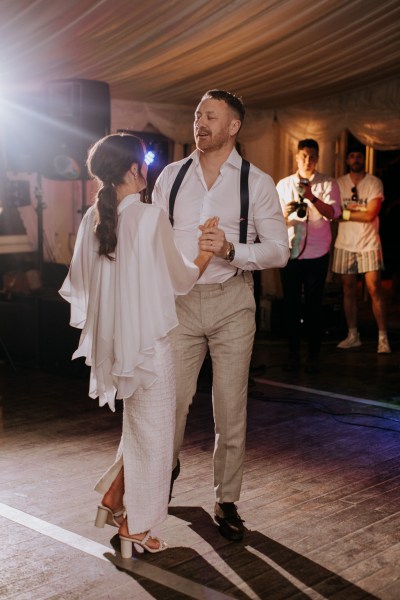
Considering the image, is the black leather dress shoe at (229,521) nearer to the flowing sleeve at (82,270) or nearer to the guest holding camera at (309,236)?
the flowing sleeve at (82,270)

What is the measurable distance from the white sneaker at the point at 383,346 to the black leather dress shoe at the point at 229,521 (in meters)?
4.35

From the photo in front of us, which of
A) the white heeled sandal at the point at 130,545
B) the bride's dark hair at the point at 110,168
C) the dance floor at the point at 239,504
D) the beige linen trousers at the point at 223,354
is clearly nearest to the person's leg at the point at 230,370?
the beige linen trousers at the point at 223,354

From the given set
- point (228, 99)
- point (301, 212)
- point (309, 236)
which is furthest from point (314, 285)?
point (228, 99)

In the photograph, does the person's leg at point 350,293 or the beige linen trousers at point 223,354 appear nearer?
the beige linen trousers at point 223,354

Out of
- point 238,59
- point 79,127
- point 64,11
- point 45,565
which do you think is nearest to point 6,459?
point 45,565

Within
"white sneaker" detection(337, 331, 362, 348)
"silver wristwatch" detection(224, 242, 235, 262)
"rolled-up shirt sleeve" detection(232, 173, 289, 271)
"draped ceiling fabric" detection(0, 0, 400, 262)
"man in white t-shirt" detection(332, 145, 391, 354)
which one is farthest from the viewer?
"white sneaker" detection(337, 331, 362, 348)

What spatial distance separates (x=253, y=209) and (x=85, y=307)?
0.78 metres

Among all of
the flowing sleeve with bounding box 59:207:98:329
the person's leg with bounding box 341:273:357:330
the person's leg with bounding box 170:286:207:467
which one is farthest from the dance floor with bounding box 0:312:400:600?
the person's leg with bounding box 341:273:357:330

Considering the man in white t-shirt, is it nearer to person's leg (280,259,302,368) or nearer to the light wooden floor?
person's leg (280,259,302,368)

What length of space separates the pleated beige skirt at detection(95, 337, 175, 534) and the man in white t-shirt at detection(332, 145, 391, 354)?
462 cm

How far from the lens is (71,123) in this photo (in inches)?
282

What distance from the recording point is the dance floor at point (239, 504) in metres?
3.01

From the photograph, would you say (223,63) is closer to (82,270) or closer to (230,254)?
(230,254)

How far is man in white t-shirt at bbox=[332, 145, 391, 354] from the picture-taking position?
755 centimetres
